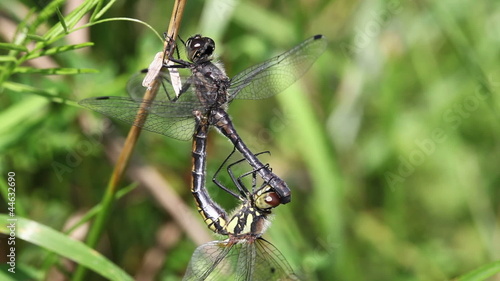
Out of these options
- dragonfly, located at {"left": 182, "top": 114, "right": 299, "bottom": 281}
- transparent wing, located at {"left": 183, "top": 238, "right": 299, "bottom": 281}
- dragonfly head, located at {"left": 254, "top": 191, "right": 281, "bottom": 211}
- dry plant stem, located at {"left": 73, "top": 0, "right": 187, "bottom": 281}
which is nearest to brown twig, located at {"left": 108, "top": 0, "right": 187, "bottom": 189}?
dry plant stem, located at {"left": 73, "top": 0, "right": 187, "bottom": 281}

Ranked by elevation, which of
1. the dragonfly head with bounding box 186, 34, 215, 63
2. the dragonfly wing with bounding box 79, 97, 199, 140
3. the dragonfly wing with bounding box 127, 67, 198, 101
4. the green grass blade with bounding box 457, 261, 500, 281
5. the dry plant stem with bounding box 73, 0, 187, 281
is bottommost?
the green grass blade with bounding box 457, 261, 500, 281

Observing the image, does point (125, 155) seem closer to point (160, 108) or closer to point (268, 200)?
point (160, 108)

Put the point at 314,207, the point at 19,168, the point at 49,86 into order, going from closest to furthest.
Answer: the point at 49,86 < the point at 19,168 < the point at 314,207

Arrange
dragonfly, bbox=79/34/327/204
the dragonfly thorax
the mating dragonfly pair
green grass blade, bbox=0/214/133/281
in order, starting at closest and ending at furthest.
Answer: green grass blade, bbox=0/214/133/281
dragonfly, bbox=79/34/327/204
the mating dragonfly pair
the dragonfly thorax

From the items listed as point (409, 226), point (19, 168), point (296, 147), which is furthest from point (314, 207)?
point (19, 168)

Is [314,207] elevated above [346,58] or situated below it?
below

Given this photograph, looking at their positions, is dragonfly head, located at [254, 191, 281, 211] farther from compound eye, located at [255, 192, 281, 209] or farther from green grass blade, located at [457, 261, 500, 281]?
green grass blade, located at [457, 261, 500, 281]

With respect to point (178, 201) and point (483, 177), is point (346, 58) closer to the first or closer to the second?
point (483, 177)

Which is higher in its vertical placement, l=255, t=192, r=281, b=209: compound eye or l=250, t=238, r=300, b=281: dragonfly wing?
l=255, t=192, r=281, b=209: compound eye

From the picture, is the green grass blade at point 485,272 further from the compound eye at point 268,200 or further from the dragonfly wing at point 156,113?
the dragonfly wing at point 156,113
